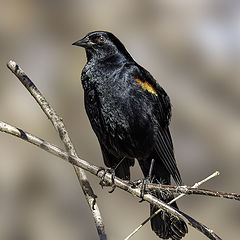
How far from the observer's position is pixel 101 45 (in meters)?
3.72

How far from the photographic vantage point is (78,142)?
655 cm

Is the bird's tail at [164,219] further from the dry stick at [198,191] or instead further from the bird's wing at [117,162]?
the dry stick at [198,191]

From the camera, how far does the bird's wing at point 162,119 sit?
3480 mm

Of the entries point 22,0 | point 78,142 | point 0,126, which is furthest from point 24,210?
point 0,126

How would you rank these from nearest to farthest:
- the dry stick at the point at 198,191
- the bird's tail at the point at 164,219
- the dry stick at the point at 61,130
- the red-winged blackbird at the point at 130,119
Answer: the dry stick at the point at 198,191 → the dry stick at the point at 61,130 → the bird's tail at the point at 164,219 → the red-winged blackbird at the point at 130,119

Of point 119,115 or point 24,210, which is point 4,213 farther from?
point 119,115

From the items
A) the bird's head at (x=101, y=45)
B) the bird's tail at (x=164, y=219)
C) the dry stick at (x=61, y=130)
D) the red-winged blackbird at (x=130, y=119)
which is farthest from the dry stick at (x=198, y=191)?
the bird's head at (x=101, y=45)

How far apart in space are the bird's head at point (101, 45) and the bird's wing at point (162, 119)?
224 millimetres

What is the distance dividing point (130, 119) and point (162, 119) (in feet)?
0.86

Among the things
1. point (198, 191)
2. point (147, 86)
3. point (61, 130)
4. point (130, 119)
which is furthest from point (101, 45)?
point (198, 191)

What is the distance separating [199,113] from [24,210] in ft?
7.35

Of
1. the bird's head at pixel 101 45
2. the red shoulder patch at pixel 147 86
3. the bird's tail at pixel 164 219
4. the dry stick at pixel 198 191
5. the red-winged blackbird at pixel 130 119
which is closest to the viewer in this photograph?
the dry stick at pixel 198 191

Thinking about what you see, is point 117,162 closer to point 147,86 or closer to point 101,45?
point 147,86

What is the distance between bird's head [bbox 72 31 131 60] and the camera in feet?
12.1
